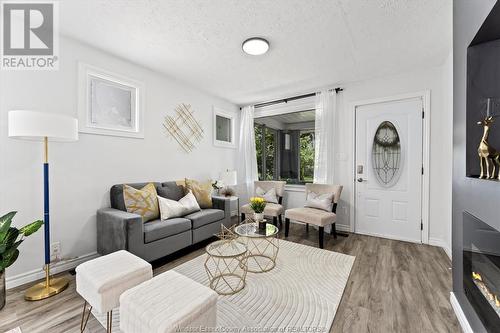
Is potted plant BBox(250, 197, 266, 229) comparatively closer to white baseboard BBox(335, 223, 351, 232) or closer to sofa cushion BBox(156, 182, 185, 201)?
sofa cushion BBox(156, 182, 185, 201)

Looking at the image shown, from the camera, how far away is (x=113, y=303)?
4.65 feet

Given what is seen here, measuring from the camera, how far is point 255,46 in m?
2.50

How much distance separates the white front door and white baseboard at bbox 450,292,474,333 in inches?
66.5

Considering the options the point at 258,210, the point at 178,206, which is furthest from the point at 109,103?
the point at 258,210

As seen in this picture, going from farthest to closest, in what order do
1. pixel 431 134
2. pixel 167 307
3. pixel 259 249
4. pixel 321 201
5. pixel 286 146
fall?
pixel 286 146 < pixel 321 201 < pixel 431 134 < pixel 259 249 < pixel 167 307

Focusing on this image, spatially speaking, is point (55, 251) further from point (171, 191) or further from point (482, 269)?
point (482, 269)

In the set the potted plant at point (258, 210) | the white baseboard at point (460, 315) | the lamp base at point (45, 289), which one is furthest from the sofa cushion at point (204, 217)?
the white baseboard at point (460, 315)

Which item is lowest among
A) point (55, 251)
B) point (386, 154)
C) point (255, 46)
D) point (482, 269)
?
point (55, 251)

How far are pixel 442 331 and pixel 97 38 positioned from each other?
4.19 meters

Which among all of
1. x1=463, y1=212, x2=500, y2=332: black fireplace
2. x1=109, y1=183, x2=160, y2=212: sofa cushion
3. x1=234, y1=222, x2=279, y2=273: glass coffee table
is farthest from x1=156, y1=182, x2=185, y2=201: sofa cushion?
x1=463, y1=212, x2=500, y2=332: black fireplace

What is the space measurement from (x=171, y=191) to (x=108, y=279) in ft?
6.01

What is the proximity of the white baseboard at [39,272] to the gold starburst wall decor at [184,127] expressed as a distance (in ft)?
6.55

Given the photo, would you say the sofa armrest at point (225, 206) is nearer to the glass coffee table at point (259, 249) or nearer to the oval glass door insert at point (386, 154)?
the glass coffee table at point (259, 249)

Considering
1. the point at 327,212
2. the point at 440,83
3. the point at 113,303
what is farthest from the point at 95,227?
the point at 440,83
